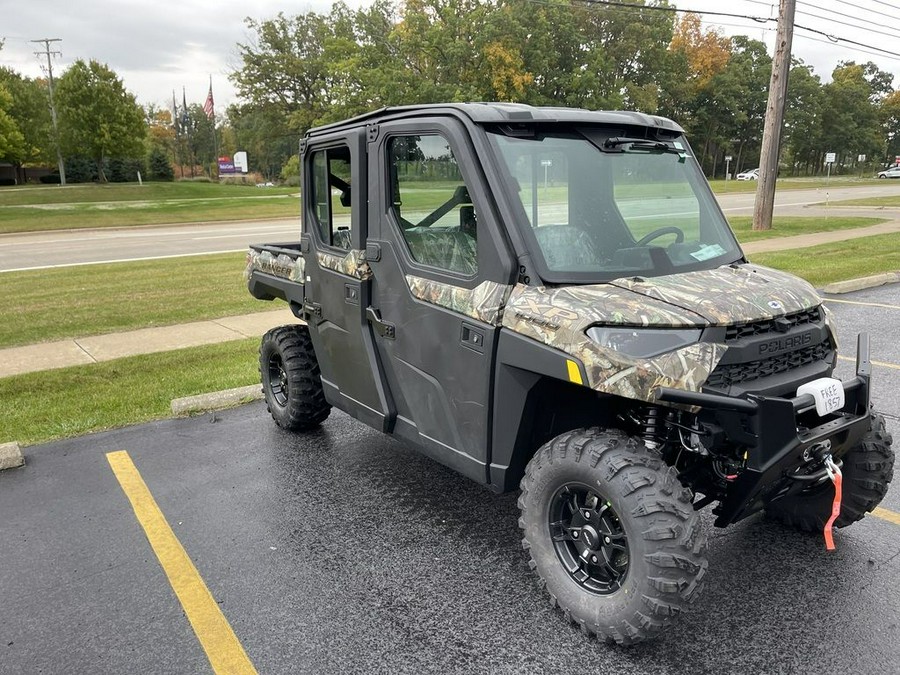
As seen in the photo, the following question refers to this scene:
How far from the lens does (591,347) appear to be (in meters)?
2.69

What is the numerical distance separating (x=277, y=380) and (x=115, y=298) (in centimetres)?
641

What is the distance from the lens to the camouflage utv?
2664 mm

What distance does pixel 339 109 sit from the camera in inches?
1526

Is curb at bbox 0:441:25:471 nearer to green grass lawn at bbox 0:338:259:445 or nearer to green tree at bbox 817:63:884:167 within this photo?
green grass lawn at bbox 0:338:259:445

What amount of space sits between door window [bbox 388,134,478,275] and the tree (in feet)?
181

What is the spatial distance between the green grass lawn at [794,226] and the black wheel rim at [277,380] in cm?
1371

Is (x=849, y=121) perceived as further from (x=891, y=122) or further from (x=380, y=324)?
(x=380, y=324)

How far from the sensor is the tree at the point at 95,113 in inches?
2010

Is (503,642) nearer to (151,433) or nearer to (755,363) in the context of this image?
(755,363)

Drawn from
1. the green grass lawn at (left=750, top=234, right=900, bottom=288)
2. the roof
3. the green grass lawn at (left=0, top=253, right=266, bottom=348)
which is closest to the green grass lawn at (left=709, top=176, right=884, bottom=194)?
the green grass lawn at (left=750, top=234, right=900, bottom=288)

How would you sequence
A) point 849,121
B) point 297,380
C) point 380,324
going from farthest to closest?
point 849,121 → point 297,380 → point 380,324

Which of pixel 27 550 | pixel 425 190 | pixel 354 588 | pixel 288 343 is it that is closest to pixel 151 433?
pixel 288 343

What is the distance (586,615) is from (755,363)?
1.22 metres

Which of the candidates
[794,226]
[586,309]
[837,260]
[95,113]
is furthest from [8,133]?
[586,309]
